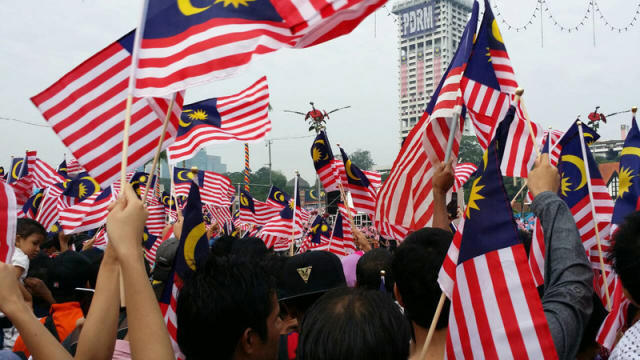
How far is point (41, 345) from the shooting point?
7.32ft

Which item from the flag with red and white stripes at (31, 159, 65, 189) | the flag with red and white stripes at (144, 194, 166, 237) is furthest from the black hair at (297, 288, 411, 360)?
the flag with red and white stripes at (31, 159, 65, 189)

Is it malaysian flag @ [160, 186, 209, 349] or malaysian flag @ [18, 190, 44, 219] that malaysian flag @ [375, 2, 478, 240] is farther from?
malaysian flag @ [18, 190, 44, 219]

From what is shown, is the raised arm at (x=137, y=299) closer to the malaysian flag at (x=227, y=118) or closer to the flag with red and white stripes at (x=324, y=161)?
the malaysian flag at (x=227, y=118)

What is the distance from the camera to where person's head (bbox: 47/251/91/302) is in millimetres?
3965

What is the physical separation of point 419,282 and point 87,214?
7166 mm

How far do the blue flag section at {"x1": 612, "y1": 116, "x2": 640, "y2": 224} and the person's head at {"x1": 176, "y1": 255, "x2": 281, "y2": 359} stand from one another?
9.97 feet

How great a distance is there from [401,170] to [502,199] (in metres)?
3.19

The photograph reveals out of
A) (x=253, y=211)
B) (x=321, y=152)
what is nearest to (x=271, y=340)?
(x=321, y=152)

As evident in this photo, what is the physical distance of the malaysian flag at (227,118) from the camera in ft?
21.8

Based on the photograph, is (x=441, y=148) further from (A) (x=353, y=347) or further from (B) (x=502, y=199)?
(A) (x=353, y=347)

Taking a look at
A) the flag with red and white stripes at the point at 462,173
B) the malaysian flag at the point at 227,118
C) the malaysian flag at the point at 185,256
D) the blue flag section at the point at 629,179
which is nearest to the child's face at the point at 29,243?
the malaysian flag at the point at 227,118

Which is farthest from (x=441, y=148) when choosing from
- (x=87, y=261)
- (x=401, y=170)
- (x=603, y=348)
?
(x=87, y=261)

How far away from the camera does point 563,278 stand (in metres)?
2.37

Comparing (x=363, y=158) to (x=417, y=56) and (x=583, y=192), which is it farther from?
(x=583, y=192)
